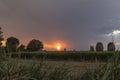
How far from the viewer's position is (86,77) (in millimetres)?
5309

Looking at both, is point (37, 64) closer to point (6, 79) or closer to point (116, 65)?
point (6, 79)

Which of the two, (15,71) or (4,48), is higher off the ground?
(4,48)

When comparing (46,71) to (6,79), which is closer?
(6,79)

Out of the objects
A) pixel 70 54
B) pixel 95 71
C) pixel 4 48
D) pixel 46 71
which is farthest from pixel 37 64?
pixel 70 54

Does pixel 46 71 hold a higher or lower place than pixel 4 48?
lower

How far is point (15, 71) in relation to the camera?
4.78 meters

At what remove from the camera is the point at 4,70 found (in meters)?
4.76

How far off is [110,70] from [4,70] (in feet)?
5.42

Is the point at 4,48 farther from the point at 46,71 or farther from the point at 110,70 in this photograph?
the point at 110,70

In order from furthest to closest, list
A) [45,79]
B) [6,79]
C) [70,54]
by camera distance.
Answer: [70,54], [45,79], [6,79]

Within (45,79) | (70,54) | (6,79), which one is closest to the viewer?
(6,79)

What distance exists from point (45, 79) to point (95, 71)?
81 cm

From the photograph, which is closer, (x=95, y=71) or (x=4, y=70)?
(x=4, y=70)

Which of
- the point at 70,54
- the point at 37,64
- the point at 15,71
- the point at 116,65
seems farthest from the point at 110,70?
the point at 70,54
